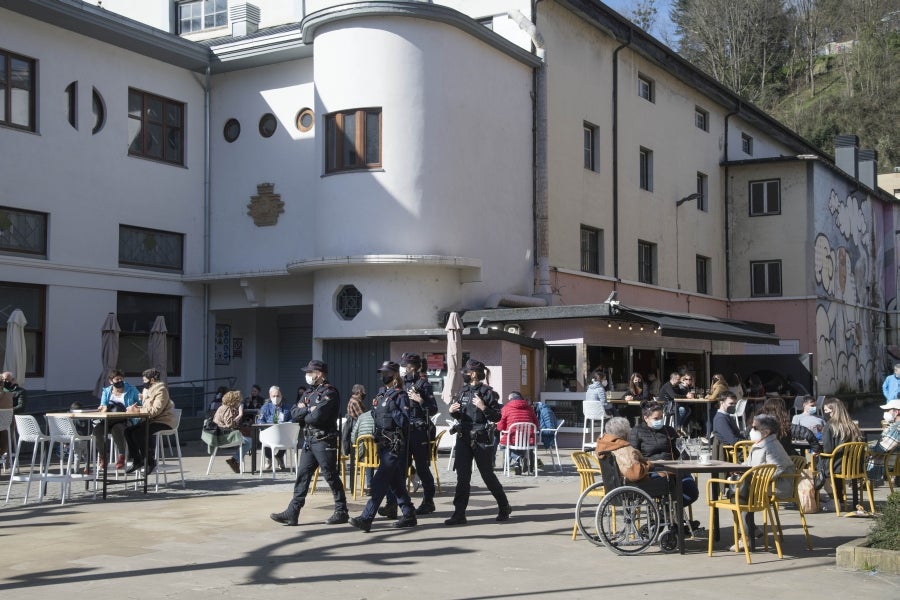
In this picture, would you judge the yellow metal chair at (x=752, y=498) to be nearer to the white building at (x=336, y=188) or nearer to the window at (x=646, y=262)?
the white building at (x=336, y=188)

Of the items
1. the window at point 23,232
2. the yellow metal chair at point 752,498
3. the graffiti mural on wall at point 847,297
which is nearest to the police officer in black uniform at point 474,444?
the yellow metal chair at point 752,498

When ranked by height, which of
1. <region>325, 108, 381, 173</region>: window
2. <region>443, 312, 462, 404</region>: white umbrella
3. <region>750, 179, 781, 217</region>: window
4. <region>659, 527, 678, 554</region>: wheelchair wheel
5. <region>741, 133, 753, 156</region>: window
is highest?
<region>741, 133, 753, 156</region>: window

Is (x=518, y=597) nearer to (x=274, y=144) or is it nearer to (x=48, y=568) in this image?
(x=48, y=568)

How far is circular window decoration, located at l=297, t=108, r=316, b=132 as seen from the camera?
82.0 feet

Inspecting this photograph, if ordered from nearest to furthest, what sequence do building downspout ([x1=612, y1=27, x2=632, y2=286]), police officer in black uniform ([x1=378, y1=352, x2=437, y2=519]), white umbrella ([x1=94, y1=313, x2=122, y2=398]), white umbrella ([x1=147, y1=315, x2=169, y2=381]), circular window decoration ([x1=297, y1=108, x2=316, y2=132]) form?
police officer in black uniform ([x1=378, y1=352, x2=437, y2=519]) < white umbrella ([x1=94, y1=313, x2=122, y2=398]) < white umbrella ([x1=147, y1=315, x2=169, y2=381]) < circular window decoration ([x1=297, y1=108, x2=316, y2=132]) < building downspout ([x1=612, y1=27, x2=632, y2=286])

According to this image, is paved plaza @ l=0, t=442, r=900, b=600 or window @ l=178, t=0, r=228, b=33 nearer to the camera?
paved plaza @ l=0, t=442, r=900, b=600

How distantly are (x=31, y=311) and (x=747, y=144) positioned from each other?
89.9 ft

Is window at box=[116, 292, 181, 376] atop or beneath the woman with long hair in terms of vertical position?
atop

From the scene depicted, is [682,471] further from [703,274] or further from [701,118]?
[701,118]

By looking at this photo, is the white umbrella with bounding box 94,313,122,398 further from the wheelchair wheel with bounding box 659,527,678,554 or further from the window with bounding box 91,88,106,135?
the wheelchair wheel with bounding box 659,527,678,554

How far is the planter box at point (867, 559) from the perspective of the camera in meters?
8.77

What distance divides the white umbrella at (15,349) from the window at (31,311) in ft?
9.72

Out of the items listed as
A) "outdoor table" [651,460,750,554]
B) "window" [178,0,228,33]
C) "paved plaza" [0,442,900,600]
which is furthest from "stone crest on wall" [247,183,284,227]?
"outdoor table" [651,460,750,554]

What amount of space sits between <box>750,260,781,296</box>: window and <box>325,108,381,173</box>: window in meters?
18.5
